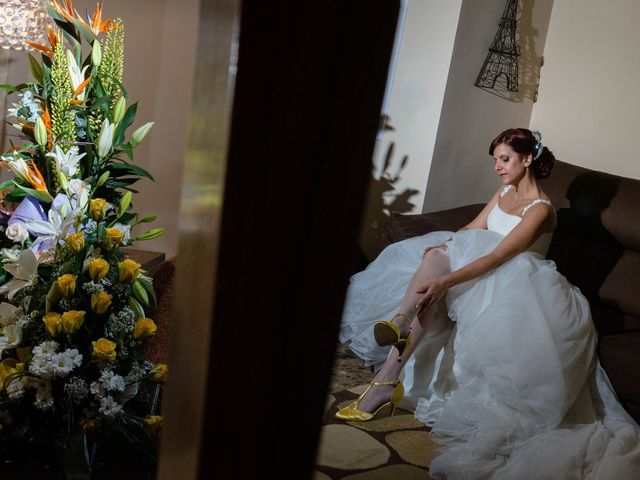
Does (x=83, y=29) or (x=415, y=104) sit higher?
(x=83, y=29)

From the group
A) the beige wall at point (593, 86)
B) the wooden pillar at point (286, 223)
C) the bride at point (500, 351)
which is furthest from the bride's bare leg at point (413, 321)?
the wooden pillar at point (286, 223)

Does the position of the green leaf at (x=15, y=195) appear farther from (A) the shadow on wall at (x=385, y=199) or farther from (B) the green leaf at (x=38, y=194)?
(A) the shadow on wall at (x=385, y=199)

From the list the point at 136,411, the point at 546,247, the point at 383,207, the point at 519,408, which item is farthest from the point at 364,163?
the point at 383,207

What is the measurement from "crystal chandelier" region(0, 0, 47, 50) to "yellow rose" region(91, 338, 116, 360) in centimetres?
157

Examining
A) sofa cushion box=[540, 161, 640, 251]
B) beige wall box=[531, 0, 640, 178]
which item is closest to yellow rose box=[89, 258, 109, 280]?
sofa cushion box=[540, 161, 640, 251]

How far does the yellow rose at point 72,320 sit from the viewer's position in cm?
Answer: 127

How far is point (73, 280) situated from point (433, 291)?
6.01 feet

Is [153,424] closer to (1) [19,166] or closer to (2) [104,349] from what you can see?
(2) [104,349]

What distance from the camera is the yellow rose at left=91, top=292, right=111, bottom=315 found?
1.30 m

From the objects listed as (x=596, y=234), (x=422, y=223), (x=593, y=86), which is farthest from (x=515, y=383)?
(x=593, y=86)

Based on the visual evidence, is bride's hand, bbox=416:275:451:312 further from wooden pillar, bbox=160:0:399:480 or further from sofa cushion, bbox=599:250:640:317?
wooden pillar, bbox=160:0:399:480

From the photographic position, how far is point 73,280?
1299mm

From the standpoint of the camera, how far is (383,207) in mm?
4102

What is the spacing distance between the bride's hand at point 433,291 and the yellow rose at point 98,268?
1.74 metres
